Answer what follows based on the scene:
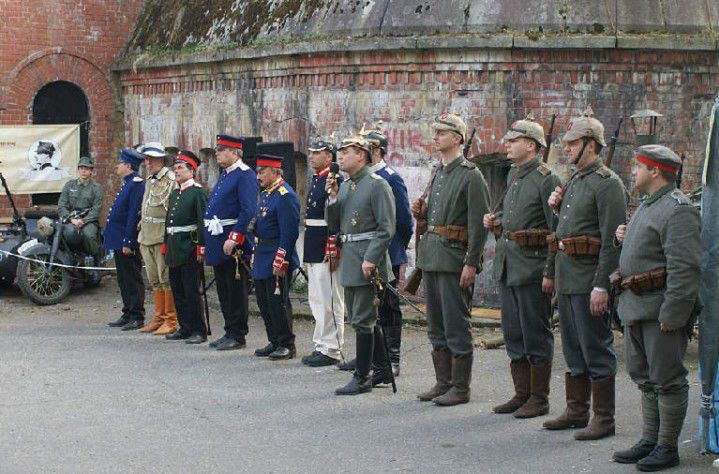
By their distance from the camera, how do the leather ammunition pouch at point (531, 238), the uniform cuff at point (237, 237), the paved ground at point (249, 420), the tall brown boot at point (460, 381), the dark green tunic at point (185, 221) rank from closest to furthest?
the paved ground at point (249, 420)
the leather ammunition pouch at point (531, 238)
the tall brown boot at point (460, 381)
the uniform cuff at point (237, 237)
the dark green tunic at point (185, 221)

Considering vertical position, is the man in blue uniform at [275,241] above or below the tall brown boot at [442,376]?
above

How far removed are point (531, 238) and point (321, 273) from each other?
9.46 feet

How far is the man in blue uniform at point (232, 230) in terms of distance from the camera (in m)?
11.0

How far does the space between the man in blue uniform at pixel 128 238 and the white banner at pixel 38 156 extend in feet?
16.0

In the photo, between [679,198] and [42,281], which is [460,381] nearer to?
[679,198]

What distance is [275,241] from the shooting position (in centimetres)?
1055

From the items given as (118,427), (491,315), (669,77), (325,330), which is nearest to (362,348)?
(325,330)

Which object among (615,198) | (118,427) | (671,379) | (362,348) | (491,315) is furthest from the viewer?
(491,315)

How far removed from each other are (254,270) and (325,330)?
2.88 ft

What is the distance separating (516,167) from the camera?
829 centimetres

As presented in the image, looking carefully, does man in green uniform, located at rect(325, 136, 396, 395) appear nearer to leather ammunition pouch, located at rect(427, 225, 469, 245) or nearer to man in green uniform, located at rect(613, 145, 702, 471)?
leather ammunition pouch, located at rect(427, 225, 469, 245)

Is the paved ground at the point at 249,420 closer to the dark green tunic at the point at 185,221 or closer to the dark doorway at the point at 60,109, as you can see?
the dark green tunic at the point at 185,221

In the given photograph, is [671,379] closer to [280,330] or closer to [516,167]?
[516,167]

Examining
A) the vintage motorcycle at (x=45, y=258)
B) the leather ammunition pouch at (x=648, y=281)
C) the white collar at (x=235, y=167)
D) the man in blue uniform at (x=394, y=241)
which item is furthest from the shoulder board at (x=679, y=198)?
the vintage motorcycle at (x=45, y=258)
